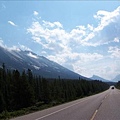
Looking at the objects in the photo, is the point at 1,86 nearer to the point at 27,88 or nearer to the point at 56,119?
the point at 27,88

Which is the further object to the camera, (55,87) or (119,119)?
(55,87)

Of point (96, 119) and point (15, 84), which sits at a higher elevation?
point (15, 84)

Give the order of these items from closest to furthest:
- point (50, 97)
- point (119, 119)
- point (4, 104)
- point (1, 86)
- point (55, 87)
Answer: point (119, 119)
point (4, 104)
point (1, 86)
point (50, 97)
point (55, 87)

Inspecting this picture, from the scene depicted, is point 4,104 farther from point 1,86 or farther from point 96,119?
point 96,119

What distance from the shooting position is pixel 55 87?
97.9 meters

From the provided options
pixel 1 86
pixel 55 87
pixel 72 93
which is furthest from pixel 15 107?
pixel 72 93

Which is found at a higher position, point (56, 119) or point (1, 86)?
point (1, 86)

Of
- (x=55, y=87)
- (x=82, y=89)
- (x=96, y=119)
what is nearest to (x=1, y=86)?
(x=55, y=87)

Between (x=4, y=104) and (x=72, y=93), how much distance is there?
130ft

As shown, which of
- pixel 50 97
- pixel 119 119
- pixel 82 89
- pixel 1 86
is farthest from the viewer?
pixel 82 89

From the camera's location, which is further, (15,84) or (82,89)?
(82,89)

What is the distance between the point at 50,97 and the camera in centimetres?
8881

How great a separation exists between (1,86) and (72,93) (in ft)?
115


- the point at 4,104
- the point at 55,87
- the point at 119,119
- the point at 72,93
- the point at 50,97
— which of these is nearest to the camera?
the point at 119,119
